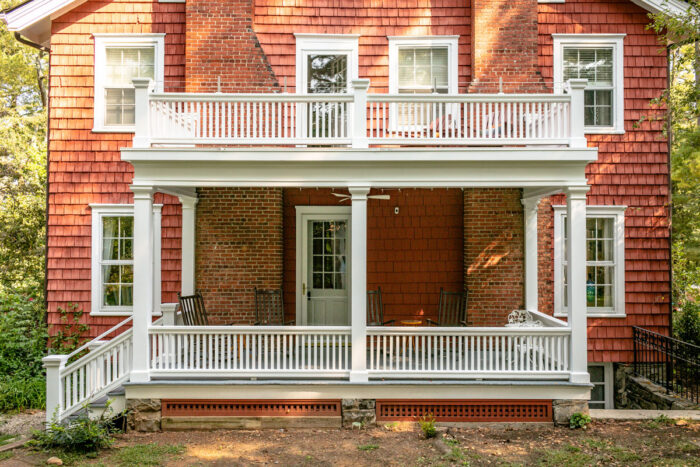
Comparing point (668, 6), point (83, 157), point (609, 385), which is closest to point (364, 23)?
point (668, 6)

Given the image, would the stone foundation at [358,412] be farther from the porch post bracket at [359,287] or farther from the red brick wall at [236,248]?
the red brick wall at [236,248]

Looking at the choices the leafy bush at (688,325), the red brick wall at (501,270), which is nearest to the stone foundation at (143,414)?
the red brick wall at (501,270)

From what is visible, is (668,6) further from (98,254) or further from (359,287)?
(98,254)

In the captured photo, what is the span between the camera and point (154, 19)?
9.55 meters

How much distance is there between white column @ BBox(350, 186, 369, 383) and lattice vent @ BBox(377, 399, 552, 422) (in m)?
0.58

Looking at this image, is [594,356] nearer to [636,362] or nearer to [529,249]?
[636,362]

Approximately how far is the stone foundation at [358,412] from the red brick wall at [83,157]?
4205mm

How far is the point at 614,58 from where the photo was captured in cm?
957

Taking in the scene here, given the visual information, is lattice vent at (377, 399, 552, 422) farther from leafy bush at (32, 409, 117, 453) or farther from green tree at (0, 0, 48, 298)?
green tree at (0, 0, 48, 298)

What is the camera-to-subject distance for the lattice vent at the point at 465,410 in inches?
272

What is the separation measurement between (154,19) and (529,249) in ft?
26.6

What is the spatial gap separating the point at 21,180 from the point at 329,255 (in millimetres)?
10449

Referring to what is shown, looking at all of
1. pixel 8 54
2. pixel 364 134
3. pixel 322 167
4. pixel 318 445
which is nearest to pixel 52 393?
pixel 318 445

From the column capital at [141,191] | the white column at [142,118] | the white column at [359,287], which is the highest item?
the white column at [142,118]
